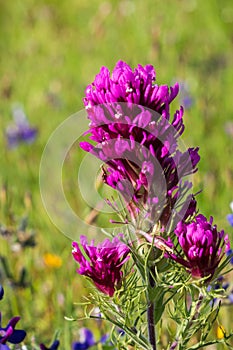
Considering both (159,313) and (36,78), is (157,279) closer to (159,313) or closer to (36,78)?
(159,313)

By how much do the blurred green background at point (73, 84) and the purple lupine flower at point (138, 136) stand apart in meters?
0.83

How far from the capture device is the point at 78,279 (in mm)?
2637

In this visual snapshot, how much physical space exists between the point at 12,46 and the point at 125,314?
5.52 metres

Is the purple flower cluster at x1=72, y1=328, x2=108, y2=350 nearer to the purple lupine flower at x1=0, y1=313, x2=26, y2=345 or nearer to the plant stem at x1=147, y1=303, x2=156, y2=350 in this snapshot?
the purple lupine flower at x1=0, y1=313, x2=26, y2=345

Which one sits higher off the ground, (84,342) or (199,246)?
(199,246)

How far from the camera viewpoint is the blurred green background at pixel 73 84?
8.21 ft

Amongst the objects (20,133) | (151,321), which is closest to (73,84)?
(20,133)

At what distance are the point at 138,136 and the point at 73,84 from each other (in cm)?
417

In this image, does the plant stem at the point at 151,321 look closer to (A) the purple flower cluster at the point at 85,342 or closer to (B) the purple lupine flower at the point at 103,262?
(B) the purple lupine flower at the point at 103,262

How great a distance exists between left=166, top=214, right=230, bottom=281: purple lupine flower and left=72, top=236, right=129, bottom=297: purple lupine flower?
0.36 ft

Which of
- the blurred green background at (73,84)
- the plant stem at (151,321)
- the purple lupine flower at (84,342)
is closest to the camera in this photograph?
the plant stem at (151,321)

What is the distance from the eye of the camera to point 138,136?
111cm

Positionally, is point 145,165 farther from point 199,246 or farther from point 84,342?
point 84,342

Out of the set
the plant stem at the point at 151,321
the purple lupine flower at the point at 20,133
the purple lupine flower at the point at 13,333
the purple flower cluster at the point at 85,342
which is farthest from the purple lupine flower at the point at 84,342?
the purple lupine flower at the point at 20,133
